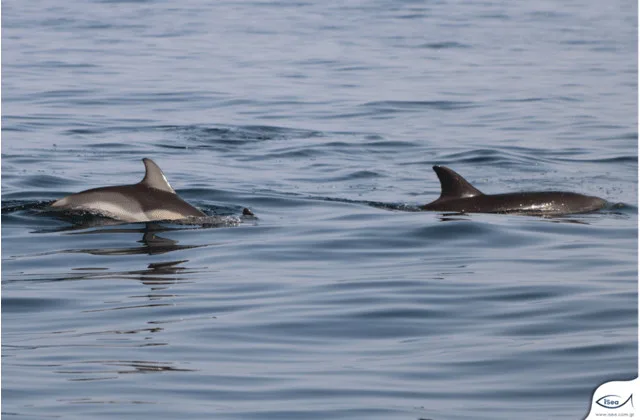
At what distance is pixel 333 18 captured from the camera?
48.4 m

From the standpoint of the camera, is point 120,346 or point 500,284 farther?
point 500,284

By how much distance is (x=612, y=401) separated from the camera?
296 inches

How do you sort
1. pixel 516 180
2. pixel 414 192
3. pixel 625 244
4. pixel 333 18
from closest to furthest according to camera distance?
pixel 625 244, pixel 414 192, pixel 516 180, pixel 333 18

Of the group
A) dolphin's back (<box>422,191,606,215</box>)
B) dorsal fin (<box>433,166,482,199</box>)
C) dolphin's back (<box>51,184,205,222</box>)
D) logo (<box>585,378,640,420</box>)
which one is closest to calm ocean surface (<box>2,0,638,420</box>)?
logo (<box>585,378,640,420</box>)

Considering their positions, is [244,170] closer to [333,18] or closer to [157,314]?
[157,314]

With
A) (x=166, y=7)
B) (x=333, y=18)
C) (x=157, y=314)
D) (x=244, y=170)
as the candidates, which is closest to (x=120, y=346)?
(x=157, y=314)

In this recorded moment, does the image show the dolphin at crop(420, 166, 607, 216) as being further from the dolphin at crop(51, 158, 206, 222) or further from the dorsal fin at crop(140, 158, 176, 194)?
the dorsal fin at crop(140, 158, 176, 194)

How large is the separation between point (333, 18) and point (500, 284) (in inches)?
1489

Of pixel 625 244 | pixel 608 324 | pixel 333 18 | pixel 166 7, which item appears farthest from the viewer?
pixel 166 7

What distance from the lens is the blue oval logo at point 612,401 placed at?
742 cm

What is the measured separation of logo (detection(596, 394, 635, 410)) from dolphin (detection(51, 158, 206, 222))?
24.7 ft

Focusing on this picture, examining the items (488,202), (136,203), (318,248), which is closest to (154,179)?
(136,203)

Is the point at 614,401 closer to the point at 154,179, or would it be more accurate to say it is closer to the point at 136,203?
the point at 136,203

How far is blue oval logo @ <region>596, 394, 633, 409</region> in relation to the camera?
7.42m
